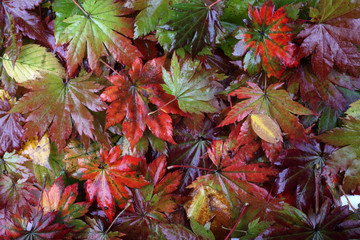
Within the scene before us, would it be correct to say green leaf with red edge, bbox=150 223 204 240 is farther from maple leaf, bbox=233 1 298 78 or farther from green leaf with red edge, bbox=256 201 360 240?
maple leaf, bbox=233 1 298 78

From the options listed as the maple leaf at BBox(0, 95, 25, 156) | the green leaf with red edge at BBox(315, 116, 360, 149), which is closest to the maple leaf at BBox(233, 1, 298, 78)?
the green leaf with red edge at BBox(315, 116, 360, 149)

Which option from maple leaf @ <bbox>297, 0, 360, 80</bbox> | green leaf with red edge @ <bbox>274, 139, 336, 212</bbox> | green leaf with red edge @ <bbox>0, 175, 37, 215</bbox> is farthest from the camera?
green leaf with red edge @ <bbox>0, 175, 37, 215</bbox>

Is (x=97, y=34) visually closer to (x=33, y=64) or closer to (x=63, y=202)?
(x=33, y=64)

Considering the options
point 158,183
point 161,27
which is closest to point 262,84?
point 161,27

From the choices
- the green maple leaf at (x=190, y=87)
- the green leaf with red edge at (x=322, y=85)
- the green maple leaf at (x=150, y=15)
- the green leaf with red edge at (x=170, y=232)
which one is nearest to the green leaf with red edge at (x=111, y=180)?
the green leaf with red edge at (x=170, y=232)

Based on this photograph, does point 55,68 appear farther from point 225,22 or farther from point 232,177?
point 232,177

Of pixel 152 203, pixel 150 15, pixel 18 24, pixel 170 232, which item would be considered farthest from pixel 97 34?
pixel 170 232
